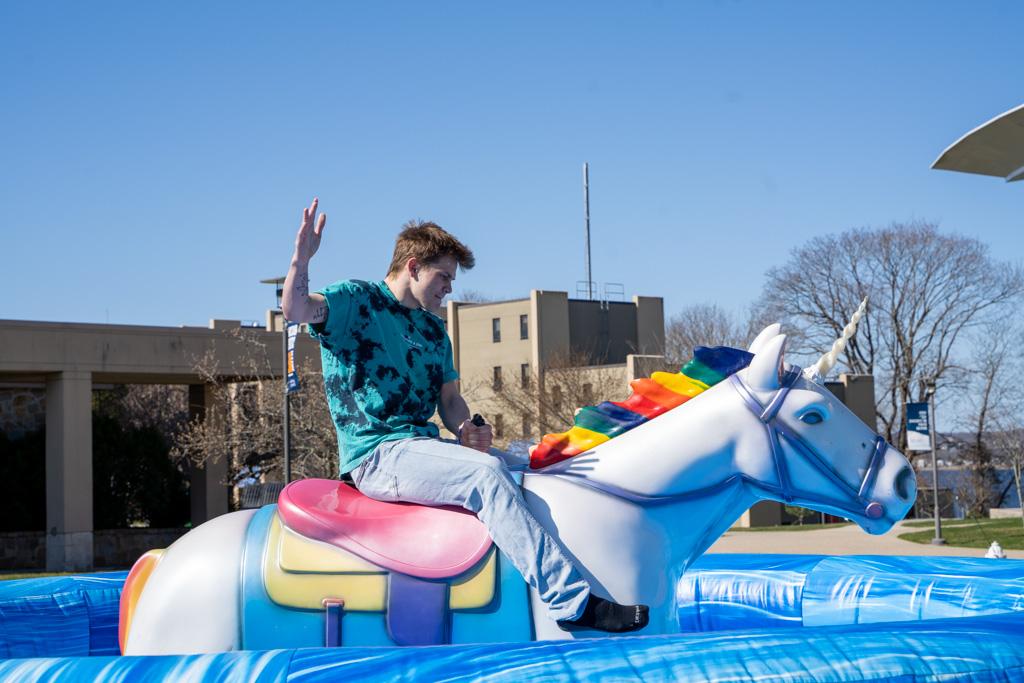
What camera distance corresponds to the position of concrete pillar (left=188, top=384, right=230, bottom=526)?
2806cm

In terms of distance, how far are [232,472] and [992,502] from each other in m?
35.3

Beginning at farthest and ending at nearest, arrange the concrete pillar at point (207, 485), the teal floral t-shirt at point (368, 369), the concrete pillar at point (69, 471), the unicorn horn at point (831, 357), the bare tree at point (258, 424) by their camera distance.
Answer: the concrete pillar at point (207, 485) → the bare tree at point (258, 424) → the concrete pillar at point (69, 471) → the teal floral t-shirt at point (368, 369) → the unicorn horn at point (831, 357)

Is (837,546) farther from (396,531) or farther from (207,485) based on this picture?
(396,531)

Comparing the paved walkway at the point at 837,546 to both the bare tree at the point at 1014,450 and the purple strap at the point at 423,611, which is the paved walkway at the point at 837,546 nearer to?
the bare tree at the point at 1014,450

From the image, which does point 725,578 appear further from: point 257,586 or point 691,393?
point 257,586

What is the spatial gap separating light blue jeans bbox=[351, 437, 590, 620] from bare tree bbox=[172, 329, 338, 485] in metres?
21.8

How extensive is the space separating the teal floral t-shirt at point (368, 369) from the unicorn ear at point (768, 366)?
1.30 metres

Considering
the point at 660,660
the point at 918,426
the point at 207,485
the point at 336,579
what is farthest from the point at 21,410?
the point at 660,660

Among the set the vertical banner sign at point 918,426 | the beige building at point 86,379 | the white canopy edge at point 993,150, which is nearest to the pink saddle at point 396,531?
the white canopy edge at point 993,150

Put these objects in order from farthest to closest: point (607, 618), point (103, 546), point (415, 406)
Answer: point (103, 546)
point (415, 406)
point (607, 618)

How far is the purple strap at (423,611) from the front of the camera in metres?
4.33

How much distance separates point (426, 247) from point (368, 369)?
55 centimetres

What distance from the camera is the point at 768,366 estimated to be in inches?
178

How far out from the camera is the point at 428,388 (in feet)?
16.0
